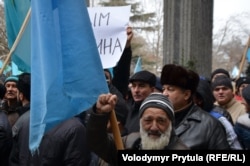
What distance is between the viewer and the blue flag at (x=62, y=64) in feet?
10.6

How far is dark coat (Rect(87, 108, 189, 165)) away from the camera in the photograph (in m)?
3.07

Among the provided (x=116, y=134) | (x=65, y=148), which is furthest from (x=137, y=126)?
(x=116, y=134)

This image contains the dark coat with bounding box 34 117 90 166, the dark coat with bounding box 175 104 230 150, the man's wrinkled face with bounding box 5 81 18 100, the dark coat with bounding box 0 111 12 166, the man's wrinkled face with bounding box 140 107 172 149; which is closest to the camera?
the man's wrinkled face with bounding box 140 107 172 149

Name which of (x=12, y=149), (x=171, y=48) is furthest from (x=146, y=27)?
(x=12, y=149)

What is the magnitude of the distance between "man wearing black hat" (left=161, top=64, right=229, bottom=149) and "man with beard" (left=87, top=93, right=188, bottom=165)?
1.47 ft

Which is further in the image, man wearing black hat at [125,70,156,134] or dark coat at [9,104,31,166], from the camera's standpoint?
man wearing black hat at [125,70,156,134]

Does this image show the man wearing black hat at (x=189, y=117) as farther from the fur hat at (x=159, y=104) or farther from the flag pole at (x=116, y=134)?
the flag pole at (x=116, y=134)

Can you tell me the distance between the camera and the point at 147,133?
3.22 metres

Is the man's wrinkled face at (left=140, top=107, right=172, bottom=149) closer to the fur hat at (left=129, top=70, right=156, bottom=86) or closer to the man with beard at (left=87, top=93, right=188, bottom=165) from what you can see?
the man with beard at (left=87, top=93, right=188, bottom=165)

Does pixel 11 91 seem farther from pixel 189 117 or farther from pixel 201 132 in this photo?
pixel 201 132

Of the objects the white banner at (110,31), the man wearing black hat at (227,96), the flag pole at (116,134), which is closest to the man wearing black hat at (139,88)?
the white banner at (110,31)

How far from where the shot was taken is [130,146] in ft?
10.7

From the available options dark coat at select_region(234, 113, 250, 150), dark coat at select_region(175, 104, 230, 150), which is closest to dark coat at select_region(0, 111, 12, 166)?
dark coat at select_region(175, 104, 230, 150)

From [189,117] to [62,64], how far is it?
96 cm
